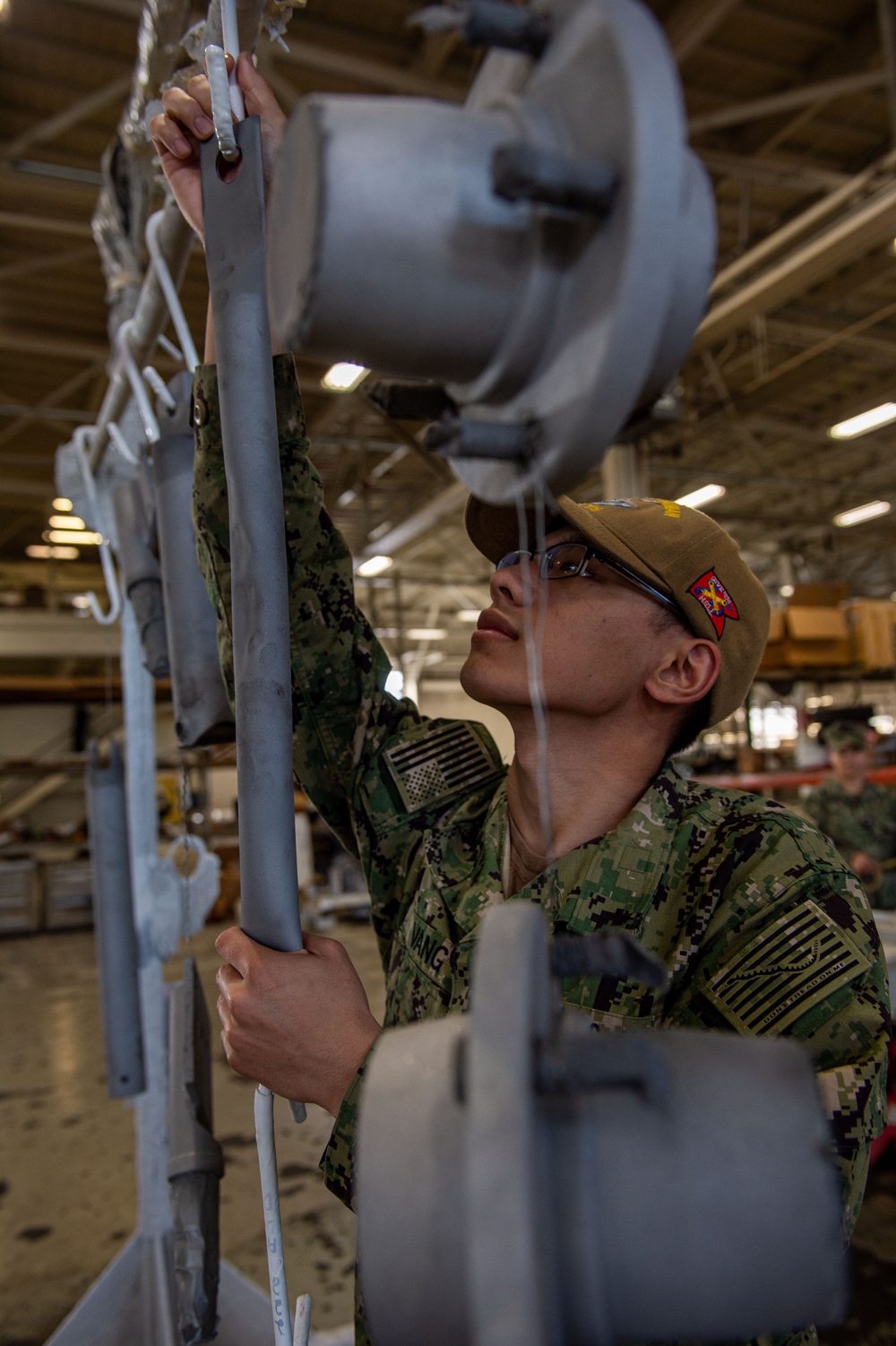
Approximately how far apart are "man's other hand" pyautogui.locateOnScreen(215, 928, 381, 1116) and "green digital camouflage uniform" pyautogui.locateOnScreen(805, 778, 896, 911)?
449 cm

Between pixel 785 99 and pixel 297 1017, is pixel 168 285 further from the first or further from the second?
pixel 785 99

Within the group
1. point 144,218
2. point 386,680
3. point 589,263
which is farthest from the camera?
point 144,218

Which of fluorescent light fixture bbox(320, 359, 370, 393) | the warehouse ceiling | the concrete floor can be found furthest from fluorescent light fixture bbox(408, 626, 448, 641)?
the concrete floor

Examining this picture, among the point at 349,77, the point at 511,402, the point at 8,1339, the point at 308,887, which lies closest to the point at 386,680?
the point at 511,402

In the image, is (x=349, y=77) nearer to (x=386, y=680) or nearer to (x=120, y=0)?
(x=120, y=0)

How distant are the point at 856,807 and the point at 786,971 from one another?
14.9 ft

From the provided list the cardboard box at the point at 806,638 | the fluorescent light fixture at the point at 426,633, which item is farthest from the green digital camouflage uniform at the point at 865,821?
the fluorescent light fixture at the point at 426,633

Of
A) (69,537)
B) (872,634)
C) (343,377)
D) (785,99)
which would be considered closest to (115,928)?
(343,377)

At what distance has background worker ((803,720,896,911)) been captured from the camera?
4.71 m

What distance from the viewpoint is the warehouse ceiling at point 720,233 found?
151 inches

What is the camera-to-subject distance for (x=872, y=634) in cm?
581

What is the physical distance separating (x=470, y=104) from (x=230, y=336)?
270 mm

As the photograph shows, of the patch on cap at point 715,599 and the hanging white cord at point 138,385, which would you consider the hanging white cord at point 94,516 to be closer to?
the hanging white cord at point 138,385

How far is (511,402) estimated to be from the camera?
1.27ft
